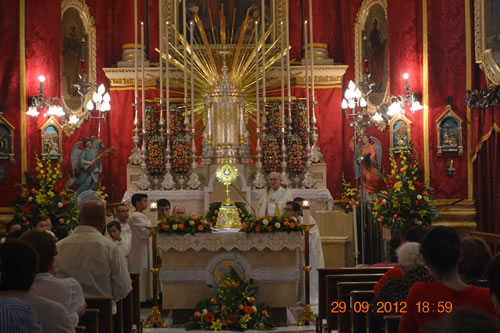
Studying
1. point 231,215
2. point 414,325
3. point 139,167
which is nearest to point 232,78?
point 139,167

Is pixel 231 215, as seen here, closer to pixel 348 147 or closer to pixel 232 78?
pixel 232 78

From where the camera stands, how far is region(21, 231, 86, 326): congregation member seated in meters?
4.57

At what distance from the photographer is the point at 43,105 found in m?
15.3

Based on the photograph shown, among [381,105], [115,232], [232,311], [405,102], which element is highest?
[381,105]

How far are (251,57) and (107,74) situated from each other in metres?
3.53

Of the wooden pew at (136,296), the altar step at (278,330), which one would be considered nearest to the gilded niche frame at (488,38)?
the altar step at (278,330)

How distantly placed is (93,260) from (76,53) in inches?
500

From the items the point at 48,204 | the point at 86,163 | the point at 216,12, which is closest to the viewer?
the point at 48,204

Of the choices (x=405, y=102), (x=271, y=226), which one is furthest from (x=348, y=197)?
(x=271, y=226)

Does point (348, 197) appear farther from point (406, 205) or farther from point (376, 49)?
point (406, 205)

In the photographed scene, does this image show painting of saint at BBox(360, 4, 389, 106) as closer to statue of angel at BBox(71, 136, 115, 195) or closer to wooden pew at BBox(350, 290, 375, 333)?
statue of angel at BBox(71, 136, 115, 195)

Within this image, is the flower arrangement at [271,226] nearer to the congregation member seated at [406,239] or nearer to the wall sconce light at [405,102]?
the congregation member seated at [406,239]
